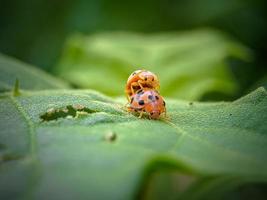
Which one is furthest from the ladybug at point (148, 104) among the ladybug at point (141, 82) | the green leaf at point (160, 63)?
the green leaf at point (160, 63)

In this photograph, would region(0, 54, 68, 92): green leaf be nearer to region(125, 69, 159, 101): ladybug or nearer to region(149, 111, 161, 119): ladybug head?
region(125, 69, 159, 101): ladybug

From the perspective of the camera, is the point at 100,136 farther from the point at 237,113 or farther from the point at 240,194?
the point at 240,194

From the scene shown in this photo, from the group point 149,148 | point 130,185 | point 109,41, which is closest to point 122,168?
point 130,185

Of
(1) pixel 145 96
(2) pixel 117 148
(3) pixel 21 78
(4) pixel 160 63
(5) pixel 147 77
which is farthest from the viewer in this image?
(4) pixel 160 63

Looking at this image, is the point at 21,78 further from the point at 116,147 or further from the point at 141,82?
the point at 116,147

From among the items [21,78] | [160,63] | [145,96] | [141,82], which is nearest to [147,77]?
[141,82]

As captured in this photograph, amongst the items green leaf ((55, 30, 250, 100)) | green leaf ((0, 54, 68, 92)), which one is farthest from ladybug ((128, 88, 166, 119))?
green leaf ((55, 30, 250, 100))
